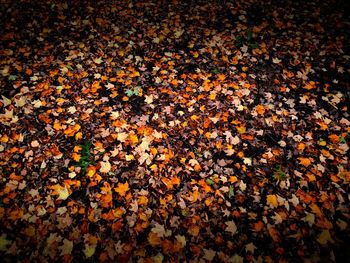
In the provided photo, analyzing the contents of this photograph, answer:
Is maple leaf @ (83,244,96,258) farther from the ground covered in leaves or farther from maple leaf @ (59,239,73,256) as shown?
maple leaf @ (59,239,73,256)

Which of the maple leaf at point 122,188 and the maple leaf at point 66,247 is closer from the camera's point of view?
the maple leaf at point 66,247

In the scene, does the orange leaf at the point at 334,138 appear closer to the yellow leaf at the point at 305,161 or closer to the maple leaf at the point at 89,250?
the yellow leaf at the point at 305,161

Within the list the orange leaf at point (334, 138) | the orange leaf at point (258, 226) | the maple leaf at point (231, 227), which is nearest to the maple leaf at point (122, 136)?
the maple leaf at point (231, 227)

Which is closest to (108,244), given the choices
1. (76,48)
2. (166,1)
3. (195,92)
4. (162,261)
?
(162,261)

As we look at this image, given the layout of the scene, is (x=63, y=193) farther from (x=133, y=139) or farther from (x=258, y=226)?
(x=258, y=226)

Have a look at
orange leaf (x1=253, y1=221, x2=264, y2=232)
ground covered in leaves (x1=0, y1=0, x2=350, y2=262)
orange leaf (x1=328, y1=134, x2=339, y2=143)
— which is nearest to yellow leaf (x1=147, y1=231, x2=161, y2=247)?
ground covered in leaves (x1=0, y1=0, x2=350, y2=262)
